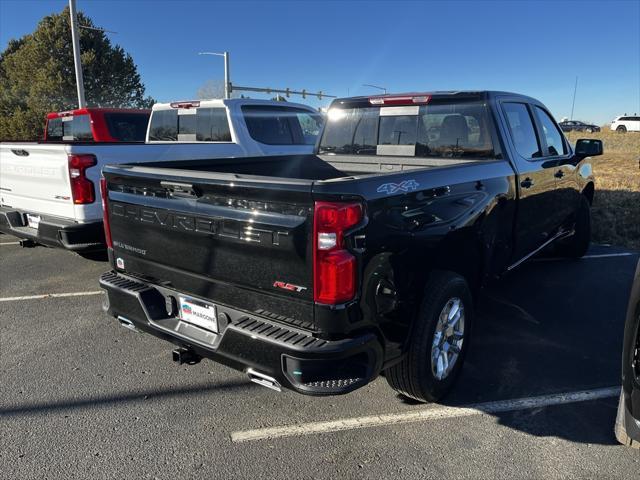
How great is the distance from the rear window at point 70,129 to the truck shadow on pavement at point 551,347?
7641 millimetres

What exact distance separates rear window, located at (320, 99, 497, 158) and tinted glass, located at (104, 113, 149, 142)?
5.88 m

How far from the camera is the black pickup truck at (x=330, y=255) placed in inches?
91.2

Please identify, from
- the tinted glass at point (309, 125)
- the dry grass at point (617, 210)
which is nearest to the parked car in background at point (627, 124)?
the dry grass at point (617, 210)

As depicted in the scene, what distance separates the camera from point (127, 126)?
9.46 metres

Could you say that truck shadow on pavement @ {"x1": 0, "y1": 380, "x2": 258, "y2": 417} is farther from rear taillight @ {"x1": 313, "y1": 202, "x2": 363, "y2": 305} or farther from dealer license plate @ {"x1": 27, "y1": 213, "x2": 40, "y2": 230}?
dealer license plate @ {"x1": 27, "y1": 213, "x2": 40, "y2": 230}

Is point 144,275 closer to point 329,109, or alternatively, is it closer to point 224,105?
point 329,109

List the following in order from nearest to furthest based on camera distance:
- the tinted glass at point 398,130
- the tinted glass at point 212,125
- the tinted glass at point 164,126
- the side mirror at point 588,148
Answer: the tinted glass at point 398,130 < the side mirror at point 588,148 < the tinted glass at point 212,125 < the tinted glass at point 164,126

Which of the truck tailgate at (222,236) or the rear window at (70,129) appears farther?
the rear window at (70,129)

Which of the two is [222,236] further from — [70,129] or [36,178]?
[70,129]

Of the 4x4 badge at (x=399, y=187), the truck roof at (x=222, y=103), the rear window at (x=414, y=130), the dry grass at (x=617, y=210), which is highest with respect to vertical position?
the truck roof at (x=222, y=103)

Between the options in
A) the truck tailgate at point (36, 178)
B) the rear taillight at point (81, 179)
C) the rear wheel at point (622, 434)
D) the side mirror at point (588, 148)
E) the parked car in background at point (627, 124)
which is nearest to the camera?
the rear wheel at point (622, 434)

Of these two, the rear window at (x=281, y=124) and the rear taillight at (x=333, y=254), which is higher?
the rear window at (x=281, y=124)

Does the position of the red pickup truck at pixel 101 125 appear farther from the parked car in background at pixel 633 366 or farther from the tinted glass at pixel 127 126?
the parked car in background at pixel 633 366

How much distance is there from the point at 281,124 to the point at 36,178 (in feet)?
13.0
